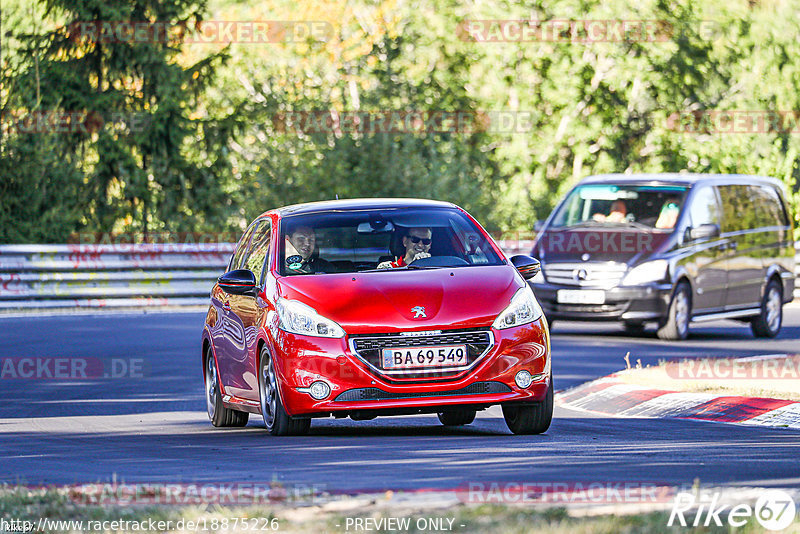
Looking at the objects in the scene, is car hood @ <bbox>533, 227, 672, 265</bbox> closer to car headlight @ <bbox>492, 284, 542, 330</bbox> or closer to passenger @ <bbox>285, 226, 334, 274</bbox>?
passenger @ <bbox>285, 226, 334, 274</bbox>

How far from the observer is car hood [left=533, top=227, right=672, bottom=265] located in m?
19.9

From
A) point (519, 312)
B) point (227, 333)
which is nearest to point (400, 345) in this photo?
point (519, 312)

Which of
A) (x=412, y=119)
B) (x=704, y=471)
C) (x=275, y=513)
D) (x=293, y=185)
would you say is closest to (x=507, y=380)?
(x=704, y=471)

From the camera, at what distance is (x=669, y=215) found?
20266 millimetres

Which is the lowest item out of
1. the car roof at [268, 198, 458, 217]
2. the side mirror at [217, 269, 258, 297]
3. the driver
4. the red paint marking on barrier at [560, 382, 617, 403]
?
the red paint marking on barrier at [560, 382, 617, 403]

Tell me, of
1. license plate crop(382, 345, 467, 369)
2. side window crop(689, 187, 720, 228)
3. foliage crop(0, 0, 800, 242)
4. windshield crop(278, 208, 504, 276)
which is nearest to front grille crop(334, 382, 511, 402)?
license plate crop(382, 345, 467, 369)

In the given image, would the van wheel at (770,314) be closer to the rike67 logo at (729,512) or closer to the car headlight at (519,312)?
the car headlight at (519,312)

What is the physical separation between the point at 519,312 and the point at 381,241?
1320 mm

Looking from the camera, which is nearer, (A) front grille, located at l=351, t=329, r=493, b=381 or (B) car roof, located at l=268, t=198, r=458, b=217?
(A) front grille, located at l=351, t=329, r=493, b=381

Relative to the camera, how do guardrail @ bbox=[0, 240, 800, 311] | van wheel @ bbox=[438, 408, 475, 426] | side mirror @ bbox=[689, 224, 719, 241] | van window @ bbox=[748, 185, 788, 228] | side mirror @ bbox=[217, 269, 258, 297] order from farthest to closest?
guardrail @ bbox=[0, 240, 800, 311] → van window @ bbox=[748, 185, 788, 228] → side mirror @ bbox=[689, 224, 719, 241] → van wheel @ bbox=[438, 408, 475, 426] → side mirror @ bbox=[217, 269, 258, 297]

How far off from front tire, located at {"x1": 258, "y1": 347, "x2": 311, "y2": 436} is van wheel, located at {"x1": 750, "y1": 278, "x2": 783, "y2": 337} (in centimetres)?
1179

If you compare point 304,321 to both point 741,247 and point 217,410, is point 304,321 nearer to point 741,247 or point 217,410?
point 217,410

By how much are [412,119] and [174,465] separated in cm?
3323

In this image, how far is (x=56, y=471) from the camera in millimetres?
8789
